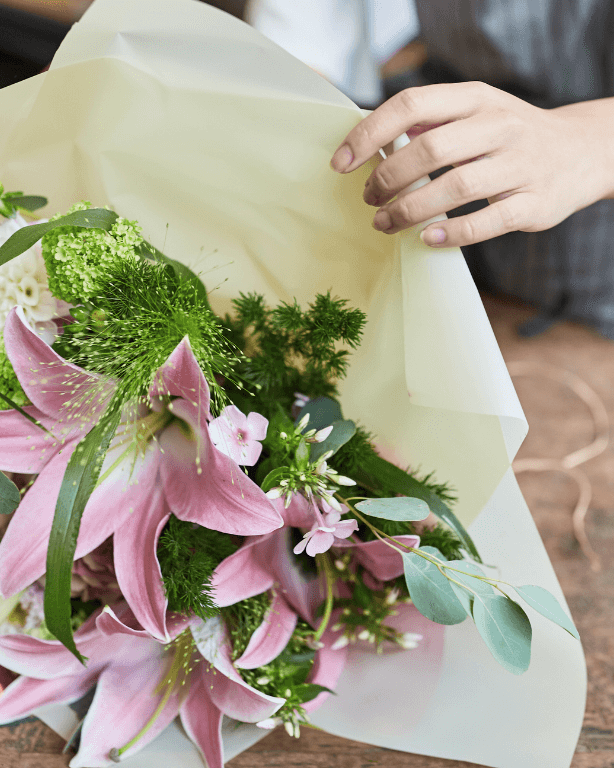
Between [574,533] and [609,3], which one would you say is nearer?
[574,533]

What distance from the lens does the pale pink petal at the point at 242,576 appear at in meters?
0.26

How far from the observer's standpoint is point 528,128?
31cm

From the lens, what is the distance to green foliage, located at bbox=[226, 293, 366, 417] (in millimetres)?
286

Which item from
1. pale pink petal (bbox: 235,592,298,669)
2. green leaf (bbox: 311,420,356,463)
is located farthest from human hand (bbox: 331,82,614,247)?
pale pink petal (bbox: 235,592,298,669)

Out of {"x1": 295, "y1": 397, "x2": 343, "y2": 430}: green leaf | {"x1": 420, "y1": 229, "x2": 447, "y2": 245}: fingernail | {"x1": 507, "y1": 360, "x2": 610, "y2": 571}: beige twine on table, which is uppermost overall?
{"x1": 420, "y1": 229, "x2": 447, "y2": 245}: fingernail

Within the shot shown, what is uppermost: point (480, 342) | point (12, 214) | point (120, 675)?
point (12, 214)

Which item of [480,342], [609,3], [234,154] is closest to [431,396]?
[480,342]

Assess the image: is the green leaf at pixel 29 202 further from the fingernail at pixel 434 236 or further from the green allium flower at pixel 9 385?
the fingernail at pixel 434 236

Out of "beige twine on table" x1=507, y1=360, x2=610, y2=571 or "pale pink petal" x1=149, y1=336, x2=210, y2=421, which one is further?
"beige twine on table" x1=507, y1=360, x2=610, y2=571

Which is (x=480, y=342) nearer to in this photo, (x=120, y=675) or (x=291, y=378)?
(x=291, y=378)

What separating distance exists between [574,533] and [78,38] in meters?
0.49

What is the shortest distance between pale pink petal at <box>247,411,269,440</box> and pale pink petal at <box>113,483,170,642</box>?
0.06m

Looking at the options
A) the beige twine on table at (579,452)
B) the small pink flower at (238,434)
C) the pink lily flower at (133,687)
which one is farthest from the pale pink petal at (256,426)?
the beige twine on table at (579,452)

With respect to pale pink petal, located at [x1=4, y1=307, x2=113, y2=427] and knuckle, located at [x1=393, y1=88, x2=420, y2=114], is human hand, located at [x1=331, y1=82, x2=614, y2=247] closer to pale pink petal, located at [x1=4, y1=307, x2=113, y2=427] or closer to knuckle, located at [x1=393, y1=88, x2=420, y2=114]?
knuckle, located at [x1=393, y1=88, x2=420, y2=114]
